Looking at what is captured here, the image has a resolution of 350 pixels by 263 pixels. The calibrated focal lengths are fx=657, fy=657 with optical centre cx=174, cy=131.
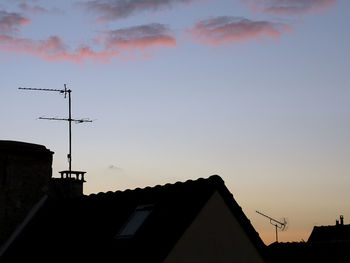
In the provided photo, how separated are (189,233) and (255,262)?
3275mm

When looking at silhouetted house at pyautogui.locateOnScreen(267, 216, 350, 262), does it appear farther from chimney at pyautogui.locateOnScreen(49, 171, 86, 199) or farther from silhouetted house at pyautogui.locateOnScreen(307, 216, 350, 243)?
silhouetted house at pyautogui.locateOnScreen(307, 216, 350, 243)

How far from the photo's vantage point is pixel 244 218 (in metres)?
23.5

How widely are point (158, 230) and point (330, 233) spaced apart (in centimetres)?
6735

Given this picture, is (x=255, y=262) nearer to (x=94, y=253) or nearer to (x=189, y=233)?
(x=189, y=233)

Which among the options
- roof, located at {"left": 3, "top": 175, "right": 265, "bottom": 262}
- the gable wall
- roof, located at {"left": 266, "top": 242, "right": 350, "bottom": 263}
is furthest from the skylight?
roof, located at {"left": 266, "top": 242, "right": 350, "bottom": 263}

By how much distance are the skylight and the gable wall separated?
212 cm

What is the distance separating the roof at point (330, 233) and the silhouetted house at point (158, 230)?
5845 cm

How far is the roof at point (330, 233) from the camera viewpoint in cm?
8138

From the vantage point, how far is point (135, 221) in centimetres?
2358

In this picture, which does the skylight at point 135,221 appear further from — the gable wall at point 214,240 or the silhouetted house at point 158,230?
the gable wall at point 214,240

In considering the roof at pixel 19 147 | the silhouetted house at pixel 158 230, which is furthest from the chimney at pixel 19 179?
the silhouetted house at pixel 158 230

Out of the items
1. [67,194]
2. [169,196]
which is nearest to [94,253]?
[169,196]

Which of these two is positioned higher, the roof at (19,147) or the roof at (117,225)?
the roof at (19,147)

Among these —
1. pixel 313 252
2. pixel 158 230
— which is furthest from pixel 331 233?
pixel 158 230
